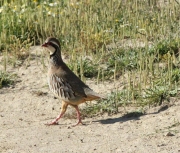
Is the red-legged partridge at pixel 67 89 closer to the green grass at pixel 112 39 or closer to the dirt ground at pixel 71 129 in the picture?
the dirt ground at pixel 71 129

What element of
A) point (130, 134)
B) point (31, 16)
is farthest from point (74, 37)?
point (130, 134)

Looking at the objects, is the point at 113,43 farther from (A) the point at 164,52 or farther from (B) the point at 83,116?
(B) the point at 83,116

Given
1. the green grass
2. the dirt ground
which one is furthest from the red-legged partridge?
the green grass

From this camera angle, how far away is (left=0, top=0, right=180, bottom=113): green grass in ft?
34.1

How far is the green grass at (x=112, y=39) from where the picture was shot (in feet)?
34.1

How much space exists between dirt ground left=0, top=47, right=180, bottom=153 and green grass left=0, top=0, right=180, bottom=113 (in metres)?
0.33

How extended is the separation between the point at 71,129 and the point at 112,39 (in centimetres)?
317

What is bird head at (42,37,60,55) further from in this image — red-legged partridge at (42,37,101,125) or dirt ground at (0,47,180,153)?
dirt ground at (0,47,180,153)

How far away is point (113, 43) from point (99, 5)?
1.59 metres

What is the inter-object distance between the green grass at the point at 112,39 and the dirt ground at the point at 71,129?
1.07 feet

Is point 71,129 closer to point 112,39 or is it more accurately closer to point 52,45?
point 52,45

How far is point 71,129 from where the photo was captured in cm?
952

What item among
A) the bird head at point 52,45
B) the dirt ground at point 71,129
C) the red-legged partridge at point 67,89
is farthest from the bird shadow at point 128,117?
the bird head at point 52,45

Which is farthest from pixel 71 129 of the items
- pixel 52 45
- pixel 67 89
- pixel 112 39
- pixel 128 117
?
pixel 112 39
